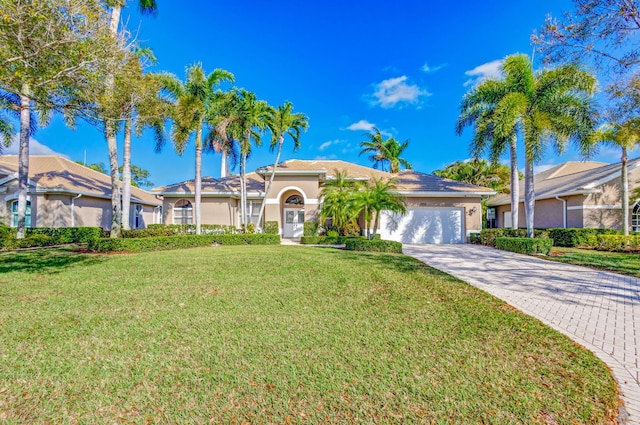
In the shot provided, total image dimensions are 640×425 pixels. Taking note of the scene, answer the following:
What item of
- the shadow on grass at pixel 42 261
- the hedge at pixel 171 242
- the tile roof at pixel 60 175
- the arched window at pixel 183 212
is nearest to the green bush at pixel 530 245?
the hedge at pixel 171 242

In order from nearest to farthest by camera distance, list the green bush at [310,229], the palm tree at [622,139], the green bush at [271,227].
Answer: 1. the palm tree at [622,139]
2. the green bush at [310,229]
3. the green bush at [271,227]

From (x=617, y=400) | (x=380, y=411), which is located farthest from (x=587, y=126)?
(x=380, y=411)

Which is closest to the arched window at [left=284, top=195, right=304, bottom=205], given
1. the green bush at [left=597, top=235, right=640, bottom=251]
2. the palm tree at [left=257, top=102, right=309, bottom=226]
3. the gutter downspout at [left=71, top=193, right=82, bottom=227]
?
the palm tree at [left=257, top=102, right=309, bottom=226]

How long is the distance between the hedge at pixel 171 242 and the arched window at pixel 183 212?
6.17 m

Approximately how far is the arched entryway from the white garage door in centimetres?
584

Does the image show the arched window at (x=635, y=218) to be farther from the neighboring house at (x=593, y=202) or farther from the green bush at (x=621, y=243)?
the green bush at (x=621, y=243)

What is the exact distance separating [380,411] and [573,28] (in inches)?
474

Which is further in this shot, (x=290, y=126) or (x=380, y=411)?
(x=290, y=126)

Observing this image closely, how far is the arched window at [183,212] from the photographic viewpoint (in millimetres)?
20484

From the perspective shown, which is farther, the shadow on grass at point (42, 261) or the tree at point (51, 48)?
the shadow on grass at point (42, 261)

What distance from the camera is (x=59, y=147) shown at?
603 inches

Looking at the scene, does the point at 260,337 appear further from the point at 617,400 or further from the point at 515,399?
the point at 617,400

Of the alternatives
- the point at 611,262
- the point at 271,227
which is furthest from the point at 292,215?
the point at 611,262

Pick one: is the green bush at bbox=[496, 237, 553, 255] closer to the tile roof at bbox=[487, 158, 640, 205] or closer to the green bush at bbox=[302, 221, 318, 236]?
the tile roof at bbox=[487, 158, 640, 205]
